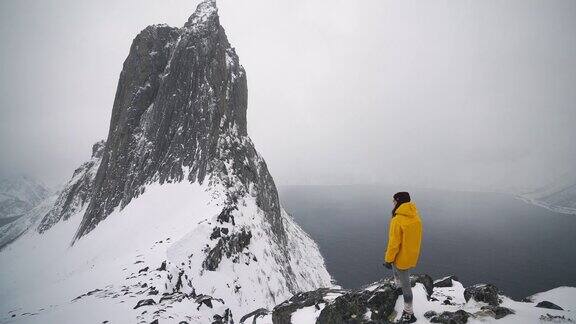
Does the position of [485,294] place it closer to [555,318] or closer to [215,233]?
[555,318]

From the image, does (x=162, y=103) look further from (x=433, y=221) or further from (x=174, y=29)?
(x=433, y=221)

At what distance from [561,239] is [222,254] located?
185 m

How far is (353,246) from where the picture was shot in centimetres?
11400

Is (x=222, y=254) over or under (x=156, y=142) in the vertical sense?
under

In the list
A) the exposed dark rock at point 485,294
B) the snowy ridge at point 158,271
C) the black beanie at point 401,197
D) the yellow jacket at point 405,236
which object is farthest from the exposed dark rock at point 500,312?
the snowy ridge at point 158,271

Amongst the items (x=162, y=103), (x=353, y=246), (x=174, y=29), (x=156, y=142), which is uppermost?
(x=174, y=29)

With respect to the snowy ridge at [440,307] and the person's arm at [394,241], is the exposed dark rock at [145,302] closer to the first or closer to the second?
the snowy ridge at [440,307]

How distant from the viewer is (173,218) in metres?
32.5

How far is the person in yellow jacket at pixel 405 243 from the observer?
799 centimetres

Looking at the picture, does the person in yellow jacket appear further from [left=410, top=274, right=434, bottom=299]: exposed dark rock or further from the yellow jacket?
[left=410, top=274, right=434, bottom=299]: exposed dark rock

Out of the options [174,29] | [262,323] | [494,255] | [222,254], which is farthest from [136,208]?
[494,255]

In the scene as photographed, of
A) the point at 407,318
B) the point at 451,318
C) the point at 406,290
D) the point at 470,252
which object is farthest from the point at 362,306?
A: the point at 470,252

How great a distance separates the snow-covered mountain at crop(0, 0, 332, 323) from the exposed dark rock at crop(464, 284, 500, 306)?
11.8 m

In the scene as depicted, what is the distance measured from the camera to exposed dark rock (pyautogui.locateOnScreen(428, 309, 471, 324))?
7.51 meters
